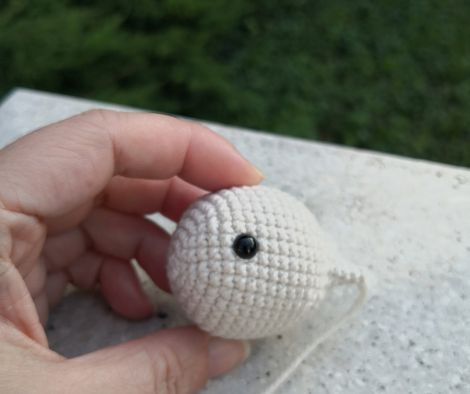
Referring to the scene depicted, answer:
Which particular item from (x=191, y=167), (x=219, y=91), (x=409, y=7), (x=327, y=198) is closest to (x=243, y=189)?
(x=191, y=167)

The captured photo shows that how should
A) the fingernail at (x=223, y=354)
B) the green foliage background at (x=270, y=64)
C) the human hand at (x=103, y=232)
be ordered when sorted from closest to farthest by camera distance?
1. the human hand at (x=103, y=232)
2. the fingernail at (x=223, y=354)
3. the green foliage background at (x=270, y=64)

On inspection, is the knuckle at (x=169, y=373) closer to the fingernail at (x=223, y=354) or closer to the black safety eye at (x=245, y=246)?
the fingernail at (x=223, y=354)

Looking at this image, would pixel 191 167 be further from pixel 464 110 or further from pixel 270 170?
pixel 464 110

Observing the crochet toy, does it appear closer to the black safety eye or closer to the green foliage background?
the black safety eye

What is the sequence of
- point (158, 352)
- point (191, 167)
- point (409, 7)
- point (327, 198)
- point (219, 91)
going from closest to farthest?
1. point (158, 352)
2. point (191, 167)
3. point (327, 198)
4. point (219, 91)
5. point (409, 7)

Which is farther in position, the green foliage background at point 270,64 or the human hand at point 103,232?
the green foliage background at point 270,64

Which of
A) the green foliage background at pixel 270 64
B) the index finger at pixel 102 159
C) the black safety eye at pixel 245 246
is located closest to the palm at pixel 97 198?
the index finger at pixel 102 159

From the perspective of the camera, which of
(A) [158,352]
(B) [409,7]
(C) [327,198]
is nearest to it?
(A) [158,352]

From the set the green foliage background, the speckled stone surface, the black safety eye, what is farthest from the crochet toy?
the green foliage background
